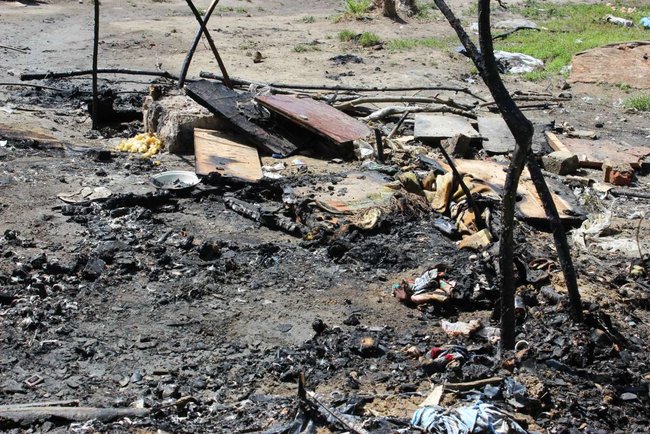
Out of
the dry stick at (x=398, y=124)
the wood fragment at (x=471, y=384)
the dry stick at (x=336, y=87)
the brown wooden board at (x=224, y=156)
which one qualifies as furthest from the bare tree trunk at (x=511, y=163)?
the dry stick at (x=336, y=87)

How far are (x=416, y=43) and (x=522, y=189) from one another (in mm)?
7968

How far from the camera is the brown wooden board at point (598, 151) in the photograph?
8906 millimetres

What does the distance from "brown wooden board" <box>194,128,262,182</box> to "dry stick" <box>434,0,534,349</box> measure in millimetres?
3862

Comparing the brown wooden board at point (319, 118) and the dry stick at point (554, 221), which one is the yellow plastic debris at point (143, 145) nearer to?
the brown wooden board at point (319, 118)

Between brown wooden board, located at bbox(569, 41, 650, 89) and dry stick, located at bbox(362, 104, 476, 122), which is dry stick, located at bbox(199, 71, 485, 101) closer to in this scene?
dry stick, located at bbox(362, 104, 476, 122)

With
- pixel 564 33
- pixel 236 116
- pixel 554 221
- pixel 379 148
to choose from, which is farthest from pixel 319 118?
pixel 564 33

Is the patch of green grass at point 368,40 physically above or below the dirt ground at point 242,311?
above

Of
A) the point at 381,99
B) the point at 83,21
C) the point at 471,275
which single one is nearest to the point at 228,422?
the point at 471,275

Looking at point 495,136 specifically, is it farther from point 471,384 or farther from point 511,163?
point 471,384

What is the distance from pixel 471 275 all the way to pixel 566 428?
1885 mm

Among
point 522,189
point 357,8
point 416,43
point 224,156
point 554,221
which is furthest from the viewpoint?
point 357,8

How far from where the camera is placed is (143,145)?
8898 millimetres

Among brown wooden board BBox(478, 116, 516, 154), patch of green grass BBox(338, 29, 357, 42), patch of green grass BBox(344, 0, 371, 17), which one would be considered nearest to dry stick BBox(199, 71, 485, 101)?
brown wooden board BBox(478, 116, 516, 154)

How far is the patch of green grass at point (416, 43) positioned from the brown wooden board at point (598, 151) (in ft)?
17.8
